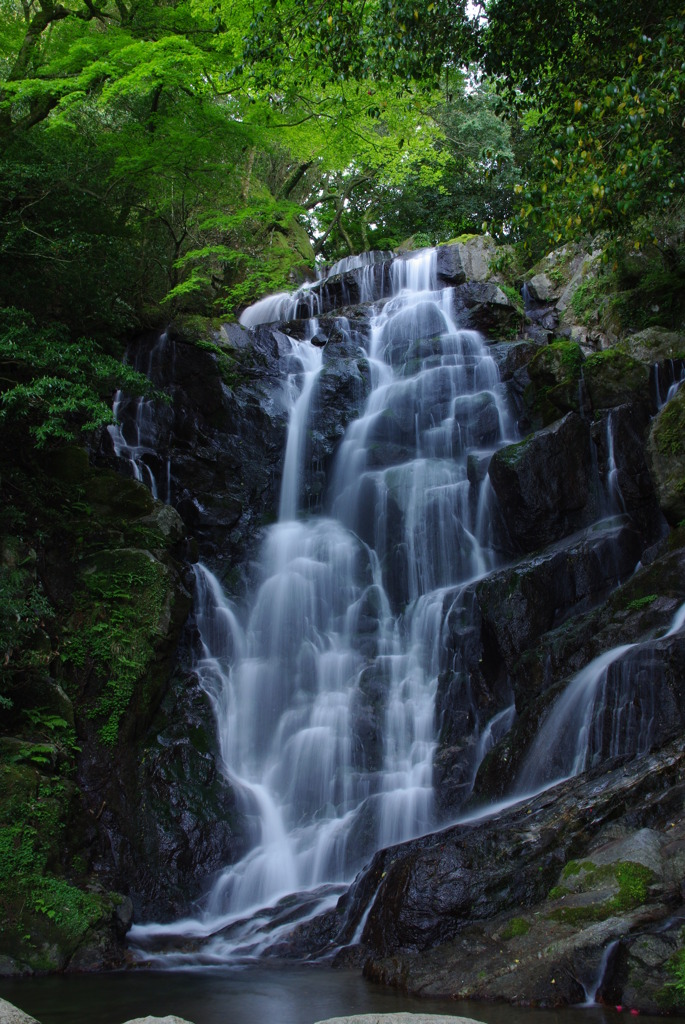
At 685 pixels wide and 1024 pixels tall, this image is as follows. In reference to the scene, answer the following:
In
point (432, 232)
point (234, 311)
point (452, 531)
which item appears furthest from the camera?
point (432, 232)

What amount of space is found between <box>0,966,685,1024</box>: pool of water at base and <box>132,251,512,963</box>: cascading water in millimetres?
900

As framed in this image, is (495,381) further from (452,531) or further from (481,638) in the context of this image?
(481,638)

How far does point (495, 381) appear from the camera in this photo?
57.2 feet

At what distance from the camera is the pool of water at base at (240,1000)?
220 inches

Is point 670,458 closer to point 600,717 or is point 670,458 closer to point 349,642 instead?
point 600,717

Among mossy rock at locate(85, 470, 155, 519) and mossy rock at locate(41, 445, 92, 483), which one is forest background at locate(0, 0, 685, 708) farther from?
mossy rock at locate(85, 470, 155, 519)

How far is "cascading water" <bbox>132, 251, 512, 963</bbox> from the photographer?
994 cm

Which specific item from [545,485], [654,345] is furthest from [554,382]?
[545,485]

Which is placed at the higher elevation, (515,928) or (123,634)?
(123,634)

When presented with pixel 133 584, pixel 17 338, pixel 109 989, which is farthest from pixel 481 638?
pixel 17 338

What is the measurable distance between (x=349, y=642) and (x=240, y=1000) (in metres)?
6.79

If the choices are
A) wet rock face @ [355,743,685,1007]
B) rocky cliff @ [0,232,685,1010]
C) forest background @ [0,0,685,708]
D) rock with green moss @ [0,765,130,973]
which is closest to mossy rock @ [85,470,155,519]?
rocky cliff @ [0,232,685,1010]

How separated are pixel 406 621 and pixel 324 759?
277cm

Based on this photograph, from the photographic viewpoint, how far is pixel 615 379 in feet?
47.4
